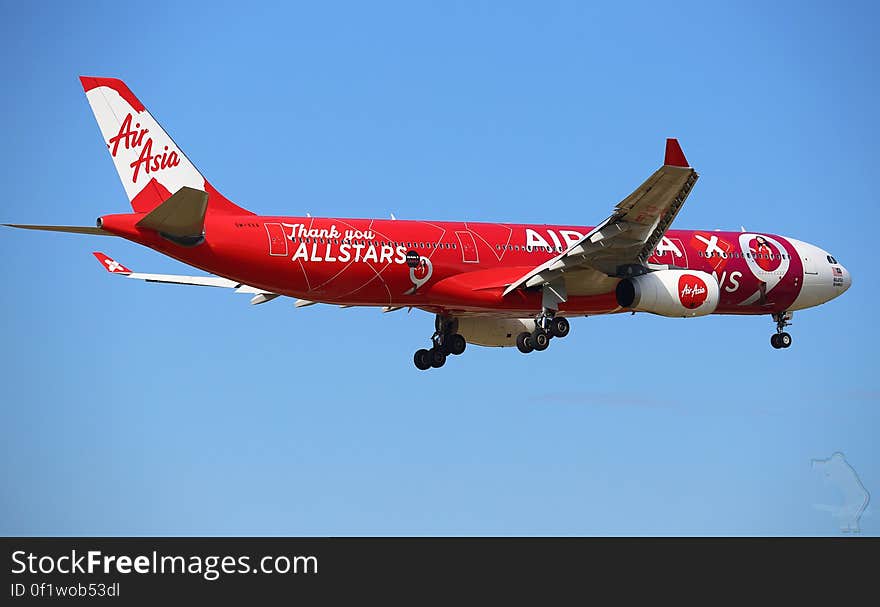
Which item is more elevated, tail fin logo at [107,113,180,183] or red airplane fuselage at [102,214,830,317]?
tail fin logo at [107,113,180,183]

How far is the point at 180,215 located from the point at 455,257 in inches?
364

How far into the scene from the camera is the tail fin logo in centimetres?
4700

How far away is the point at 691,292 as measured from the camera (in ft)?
165

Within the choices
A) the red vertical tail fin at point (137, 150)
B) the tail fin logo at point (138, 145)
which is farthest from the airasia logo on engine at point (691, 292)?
the tail fin logo at point (138, 145)

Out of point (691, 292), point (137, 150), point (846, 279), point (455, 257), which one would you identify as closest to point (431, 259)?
point (455, 257)

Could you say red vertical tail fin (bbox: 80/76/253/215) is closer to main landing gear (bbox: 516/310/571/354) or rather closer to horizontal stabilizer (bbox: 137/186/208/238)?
horizontal stabilizer (bbox: 137/186/208/238)

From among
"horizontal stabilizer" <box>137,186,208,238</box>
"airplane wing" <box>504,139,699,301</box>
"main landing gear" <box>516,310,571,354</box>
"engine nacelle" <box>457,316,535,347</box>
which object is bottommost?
"main landing gear" <box>516,310,571,354</box>

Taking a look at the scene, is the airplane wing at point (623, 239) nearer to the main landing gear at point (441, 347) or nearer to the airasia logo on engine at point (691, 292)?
the airasia logo on engine at point (691, 292)

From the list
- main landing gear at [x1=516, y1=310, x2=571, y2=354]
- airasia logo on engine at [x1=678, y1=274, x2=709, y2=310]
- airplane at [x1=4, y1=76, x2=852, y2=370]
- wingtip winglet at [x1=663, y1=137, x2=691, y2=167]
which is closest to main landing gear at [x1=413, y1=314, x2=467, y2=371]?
airplane at [x1=4, y1=76, x2=852, y2=370]

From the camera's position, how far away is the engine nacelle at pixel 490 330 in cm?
5478

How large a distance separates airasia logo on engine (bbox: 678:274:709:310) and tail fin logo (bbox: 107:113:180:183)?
15700 millimetres

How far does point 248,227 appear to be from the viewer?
152 feet
